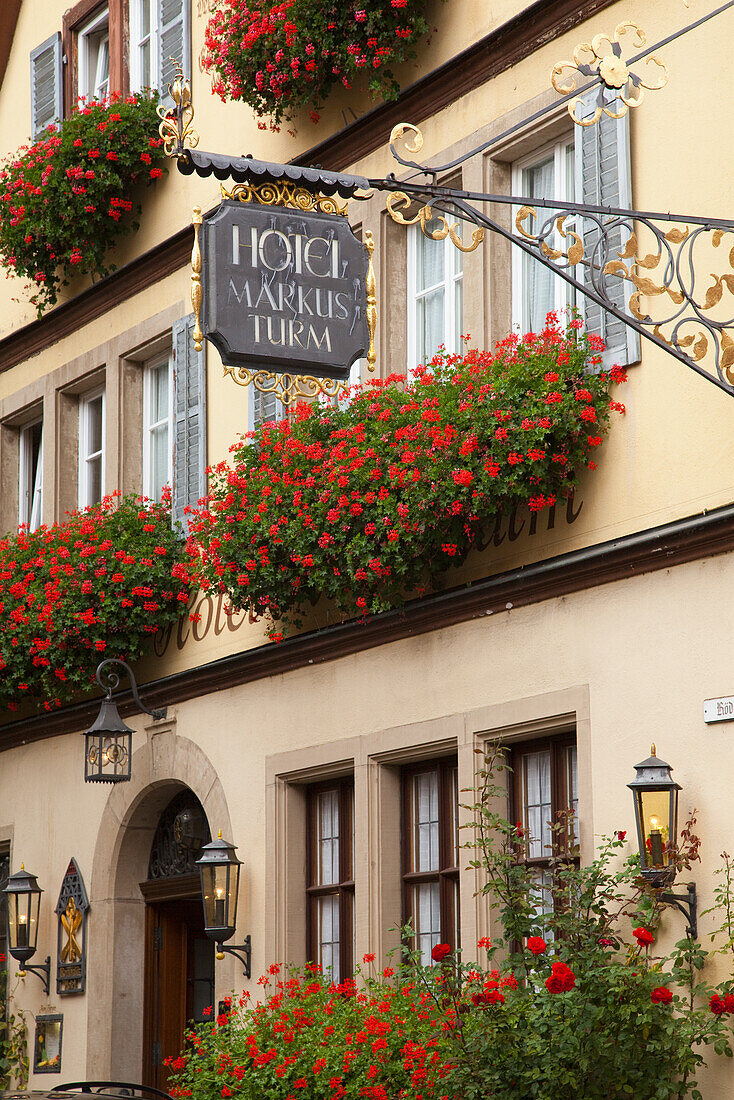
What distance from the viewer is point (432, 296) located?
36.2ft

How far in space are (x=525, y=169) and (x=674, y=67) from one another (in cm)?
149

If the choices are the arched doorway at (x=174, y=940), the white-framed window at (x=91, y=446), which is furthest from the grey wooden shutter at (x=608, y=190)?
the white-framed window at (x=91, y=446)

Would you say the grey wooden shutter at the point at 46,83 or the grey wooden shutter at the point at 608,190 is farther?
the grey wooden shutter at the point at 46,83

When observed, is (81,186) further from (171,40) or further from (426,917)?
(426,917)

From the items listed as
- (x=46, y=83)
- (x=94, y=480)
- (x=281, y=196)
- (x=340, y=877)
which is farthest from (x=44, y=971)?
(x=281, y=196)

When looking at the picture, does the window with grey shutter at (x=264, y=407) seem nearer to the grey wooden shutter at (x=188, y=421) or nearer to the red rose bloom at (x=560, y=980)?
the grey wooden shutter at (x=188, y=421)

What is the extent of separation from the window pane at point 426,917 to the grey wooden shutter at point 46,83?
811 centimetres

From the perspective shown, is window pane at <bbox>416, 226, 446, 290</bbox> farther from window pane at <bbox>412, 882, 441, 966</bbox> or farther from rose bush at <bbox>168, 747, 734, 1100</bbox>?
window pane at <bbox>412, 882, 441, 966</bbox>

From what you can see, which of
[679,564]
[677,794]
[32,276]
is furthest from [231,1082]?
[32,276]

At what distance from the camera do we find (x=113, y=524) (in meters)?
13.0

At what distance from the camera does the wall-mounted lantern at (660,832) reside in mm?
8070

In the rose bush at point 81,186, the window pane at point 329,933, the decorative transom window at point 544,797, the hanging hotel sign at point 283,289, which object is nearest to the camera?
the hanging hotel sign at point 283,289

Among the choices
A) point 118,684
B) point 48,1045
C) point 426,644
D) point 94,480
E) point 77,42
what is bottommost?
point 48,1045

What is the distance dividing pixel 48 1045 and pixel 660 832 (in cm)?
694
